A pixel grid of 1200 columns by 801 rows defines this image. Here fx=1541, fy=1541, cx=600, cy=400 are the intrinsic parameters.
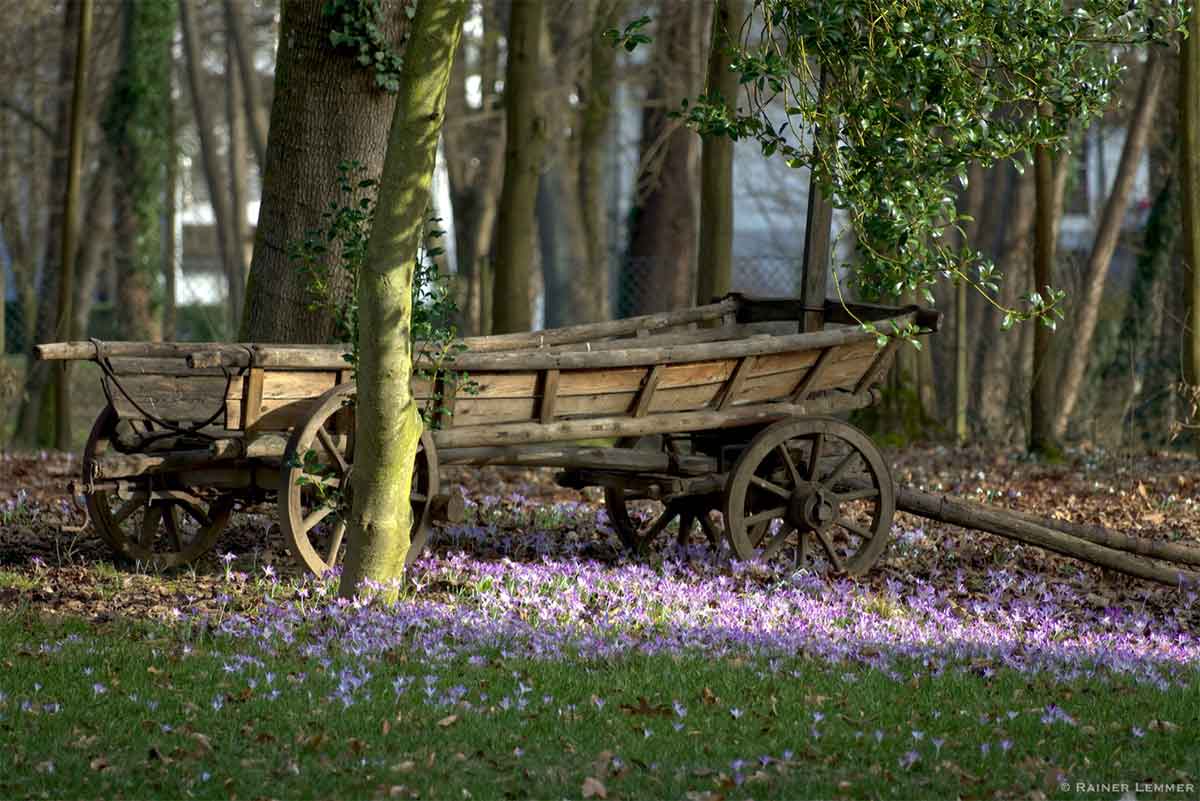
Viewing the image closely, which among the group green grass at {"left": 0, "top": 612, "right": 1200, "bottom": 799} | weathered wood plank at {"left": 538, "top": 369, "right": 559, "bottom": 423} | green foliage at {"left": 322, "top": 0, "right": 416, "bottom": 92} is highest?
green foliage at {"left": 322, "top": 0, "right": 416, "bottom": 92}

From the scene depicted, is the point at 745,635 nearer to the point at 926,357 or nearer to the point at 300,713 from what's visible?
the point at 300,713

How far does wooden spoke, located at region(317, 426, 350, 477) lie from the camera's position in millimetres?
7043

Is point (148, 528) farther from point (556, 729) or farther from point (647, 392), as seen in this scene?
point (556, 729)

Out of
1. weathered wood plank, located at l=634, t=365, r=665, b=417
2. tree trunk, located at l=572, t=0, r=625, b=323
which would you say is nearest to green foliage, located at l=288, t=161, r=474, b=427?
weathered wood plank, located at l=634, t=365, r=665, b=417

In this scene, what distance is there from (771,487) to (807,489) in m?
0.19

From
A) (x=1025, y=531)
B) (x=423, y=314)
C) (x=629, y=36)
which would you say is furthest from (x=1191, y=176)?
(x=423, y=314)

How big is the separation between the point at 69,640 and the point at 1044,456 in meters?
8.89

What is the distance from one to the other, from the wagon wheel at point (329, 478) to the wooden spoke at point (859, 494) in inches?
87.6

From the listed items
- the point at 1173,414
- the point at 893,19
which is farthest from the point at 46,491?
the point at 1173,414

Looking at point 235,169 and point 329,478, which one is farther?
point 235,169

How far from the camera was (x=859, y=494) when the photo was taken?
8.15 metres

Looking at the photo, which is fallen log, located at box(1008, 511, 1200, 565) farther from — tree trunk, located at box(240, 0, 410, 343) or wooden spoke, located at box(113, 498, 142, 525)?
wooden spoke, located at box(113, 498, 142, 525)

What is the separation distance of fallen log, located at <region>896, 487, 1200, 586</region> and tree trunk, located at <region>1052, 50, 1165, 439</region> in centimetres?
653

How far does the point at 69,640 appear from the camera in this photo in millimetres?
6164
